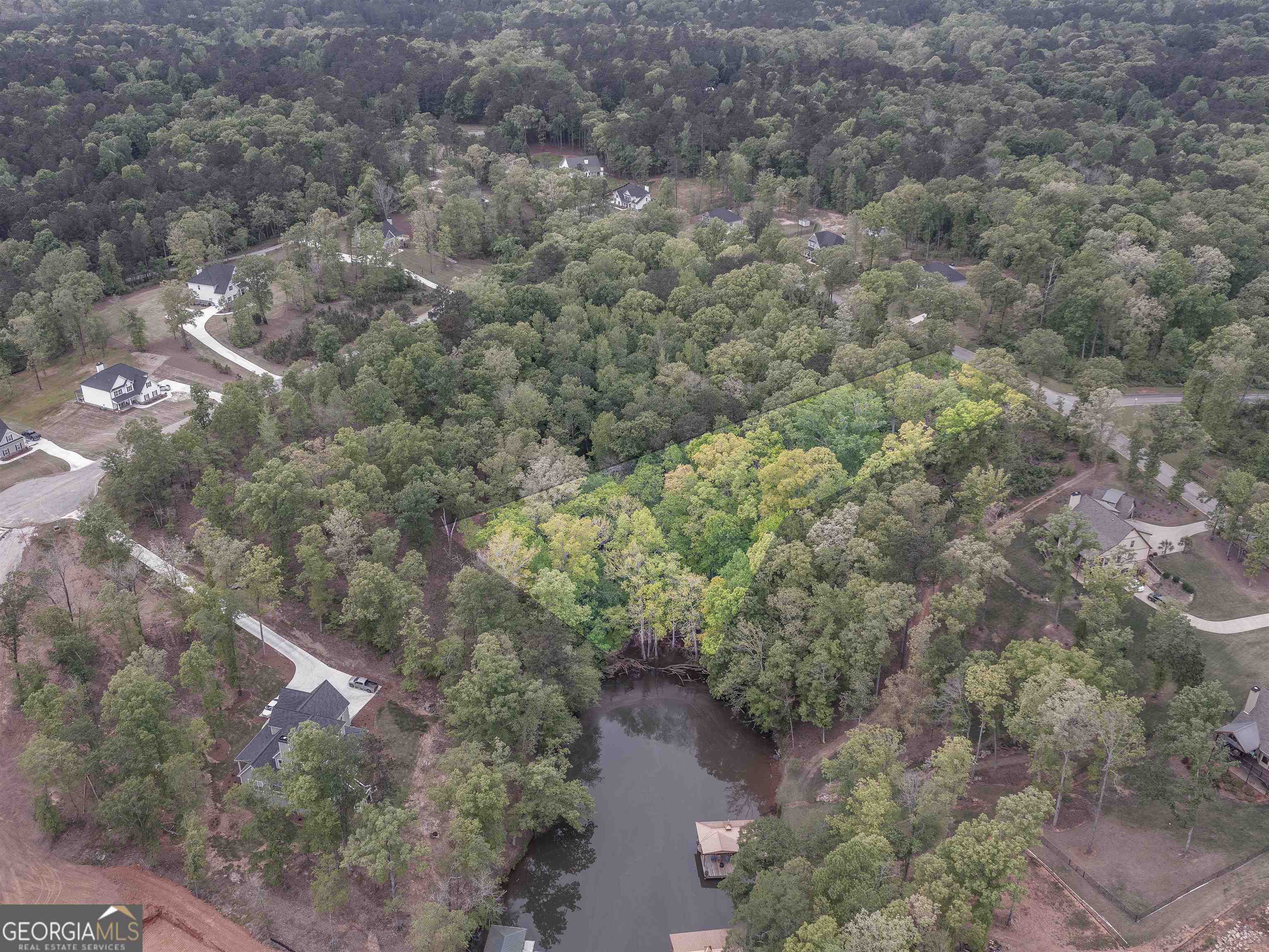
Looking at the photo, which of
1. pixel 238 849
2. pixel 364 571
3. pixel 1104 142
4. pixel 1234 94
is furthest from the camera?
pixel 1234 94

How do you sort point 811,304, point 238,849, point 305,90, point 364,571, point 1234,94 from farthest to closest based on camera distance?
1. point 305,90
2. point 1234,94
3. point 811,304
4. point 364,571
5. point 238,849

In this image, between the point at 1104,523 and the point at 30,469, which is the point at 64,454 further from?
the point at 1104,523

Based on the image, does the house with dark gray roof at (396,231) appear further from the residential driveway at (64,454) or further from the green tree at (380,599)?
the green tree at (380,599)

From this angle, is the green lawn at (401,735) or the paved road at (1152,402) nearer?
the green lawn at (401,735)

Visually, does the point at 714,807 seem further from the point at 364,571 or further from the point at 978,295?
the point at 978,295

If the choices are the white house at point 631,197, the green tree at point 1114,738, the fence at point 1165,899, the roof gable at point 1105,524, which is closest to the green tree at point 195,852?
the fence at point 1165,899

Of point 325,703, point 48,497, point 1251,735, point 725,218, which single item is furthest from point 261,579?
point 725,218

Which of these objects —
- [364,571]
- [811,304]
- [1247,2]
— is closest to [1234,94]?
[1247,2]

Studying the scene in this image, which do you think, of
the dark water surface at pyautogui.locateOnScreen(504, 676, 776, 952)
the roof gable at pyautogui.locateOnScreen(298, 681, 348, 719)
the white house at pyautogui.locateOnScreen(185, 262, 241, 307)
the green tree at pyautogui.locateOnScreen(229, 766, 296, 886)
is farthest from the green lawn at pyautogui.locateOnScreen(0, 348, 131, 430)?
the dark water surface at pyautogui.locateOnScreen(504, 676, 776, 952)
